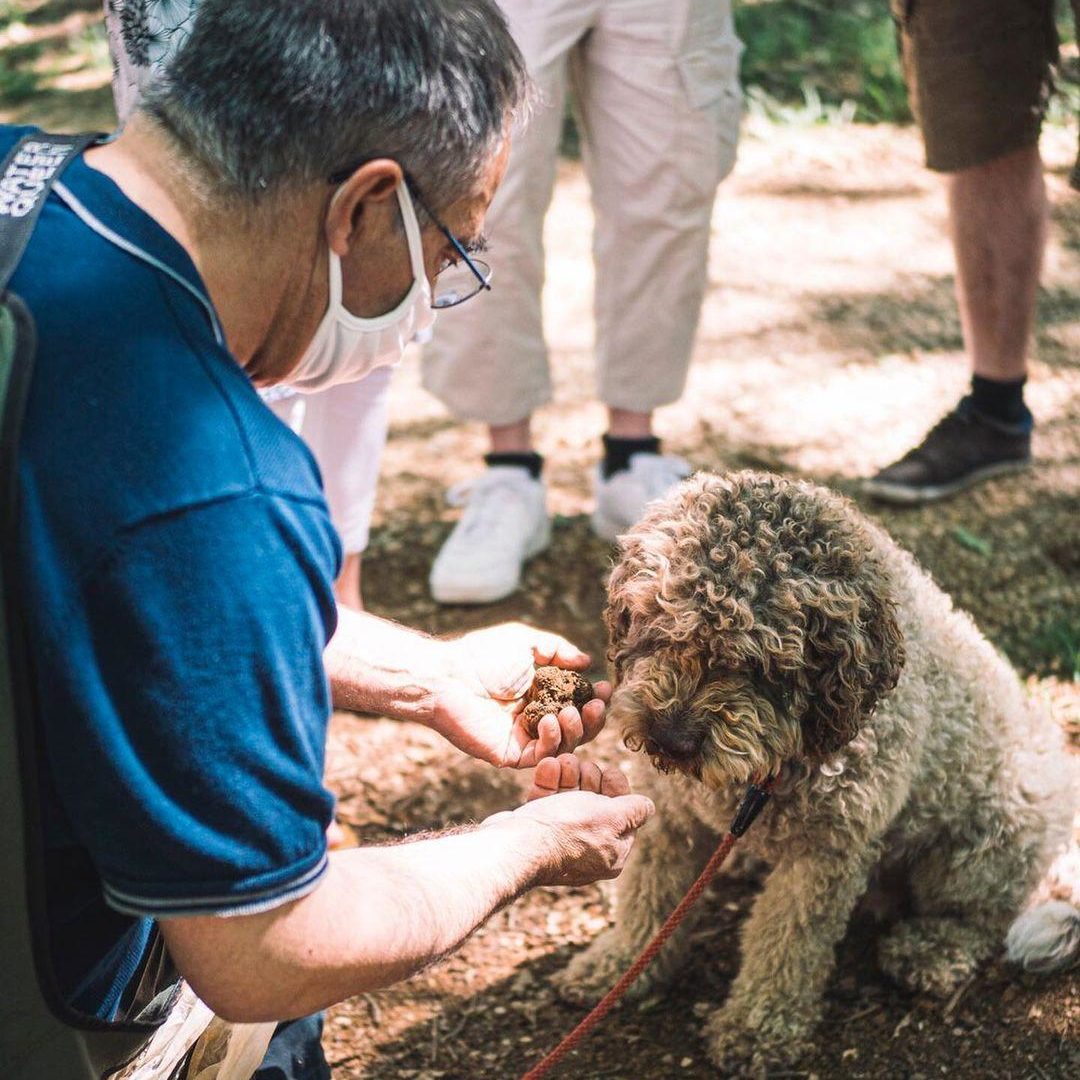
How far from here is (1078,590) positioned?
4.28m

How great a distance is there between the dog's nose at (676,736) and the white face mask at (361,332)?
0.91 meters

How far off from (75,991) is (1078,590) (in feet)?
11.2

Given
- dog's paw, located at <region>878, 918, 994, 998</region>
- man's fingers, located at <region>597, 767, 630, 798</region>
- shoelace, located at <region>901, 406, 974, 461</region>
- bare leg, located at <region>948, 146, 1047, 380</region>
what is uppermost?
bare leg, located at <region>948, 146, 1047, 380</region>

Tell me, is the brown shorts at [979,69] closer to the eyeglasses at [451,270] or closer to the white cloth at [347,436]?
the white cloth at [347,436]

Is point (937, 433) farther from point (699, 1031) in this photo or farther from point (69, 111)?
point (69, 111)

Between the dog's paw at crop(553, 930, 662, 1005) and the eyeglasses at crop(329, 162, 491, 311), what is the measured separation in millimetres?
1594

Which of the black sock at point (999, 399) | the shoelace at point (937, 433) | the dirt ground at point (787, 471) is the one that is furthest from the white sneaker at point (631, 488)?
the black sock at point (999, 399)

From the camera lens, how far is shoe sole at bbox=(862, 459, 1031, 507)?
4695mm

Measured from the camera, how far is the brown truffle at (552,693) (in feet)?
Result: 8.57

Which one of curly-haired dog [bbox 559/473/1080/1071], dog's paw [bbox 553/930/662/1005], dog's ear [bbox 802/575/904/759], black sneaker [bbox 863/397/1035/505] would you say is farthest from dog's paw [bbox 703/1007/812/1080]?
black sneaker [bbox 863/397/1035/505]

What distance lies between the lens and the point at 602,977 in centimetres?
310

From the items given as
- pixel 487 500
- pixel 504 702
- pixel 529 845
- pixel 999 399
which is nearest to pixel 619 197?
pixel 487 500

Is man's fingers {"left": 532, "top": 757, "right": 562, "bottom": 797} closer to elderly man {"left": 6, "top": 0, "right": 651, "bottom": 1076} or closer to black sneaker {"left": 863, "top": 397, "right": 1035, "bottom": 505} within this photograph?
elderly man {"left": 6, "top": 0, "right": 651, "bottom": 1076}

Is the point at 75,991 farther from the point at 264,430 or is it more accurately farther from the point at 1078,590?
the point at 1078,590
